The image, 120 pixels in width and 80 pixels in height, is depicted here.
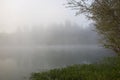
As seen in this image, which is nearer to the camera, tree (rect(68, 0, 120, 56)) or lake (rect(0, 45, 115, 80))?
tree (rect(68, 0, 120, 56))

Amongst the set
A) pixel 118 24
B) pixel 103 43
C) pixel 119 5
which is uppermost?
pixel 119 5

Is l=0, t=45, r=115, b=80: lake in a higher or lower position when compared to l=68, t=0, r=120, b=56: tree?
lower

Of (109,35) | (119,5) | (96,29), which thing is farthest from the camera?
(96,29)

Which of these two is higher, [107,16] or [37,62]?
[107,16]

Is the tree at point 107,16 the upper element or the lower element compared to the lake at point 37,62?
upper

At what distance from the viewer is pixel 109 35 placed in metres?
12.0

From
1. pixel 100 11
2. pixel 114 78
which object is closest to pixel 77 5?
pixel 100 11

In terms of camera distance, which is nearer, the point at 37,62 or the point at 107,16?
the point at 107,16

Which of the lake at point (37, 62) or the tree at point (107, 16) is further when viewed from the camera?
the lake at point (37, 62)

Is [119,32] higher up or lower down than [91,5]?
lower down

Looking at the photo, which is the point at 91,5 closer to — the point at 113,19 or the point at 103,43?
the point at 113,19

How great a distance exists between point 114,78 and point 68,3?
429 centimetres

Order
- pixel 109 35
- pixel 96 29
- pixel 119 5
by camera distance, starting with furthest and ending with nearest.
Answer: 1. pixel 96 29
2. pixel 109 35
3. pixel 119 5

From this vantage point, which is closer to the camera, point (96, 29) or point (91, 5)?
point (91, 5)
